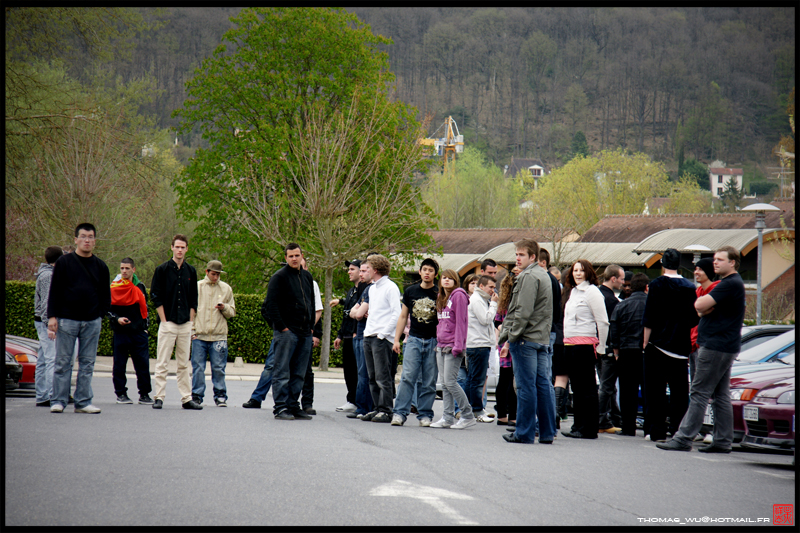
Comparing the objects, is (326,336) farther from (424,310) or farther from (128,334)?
(424,310)

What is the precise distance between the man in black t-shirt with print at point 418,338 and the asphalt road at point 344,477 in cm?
50

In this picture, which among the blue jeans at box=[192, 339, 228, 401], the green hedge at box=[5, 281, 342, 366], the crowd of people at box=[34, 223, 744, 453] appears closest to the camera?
the crowd of people at box=[34, 223, 744, 453]

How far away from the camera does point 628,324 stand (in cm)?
980

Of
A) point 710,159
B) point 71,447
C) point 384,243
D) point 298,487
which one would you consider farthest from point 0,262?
point 710,159

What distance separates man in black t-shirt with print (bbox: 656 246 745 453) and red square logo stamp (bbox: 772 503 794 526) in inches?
94.3

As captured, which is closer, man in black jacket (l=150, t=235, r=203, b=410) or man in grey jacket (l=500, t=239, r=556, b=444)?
man in grey jacket (l=500, t=239, r=556, b=444)

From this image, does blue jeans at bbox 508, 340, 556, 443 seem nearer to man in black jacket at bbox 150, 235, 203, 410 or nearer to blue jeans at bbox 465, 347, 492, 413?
blue jeans at bbox 465, 347, 492, 413

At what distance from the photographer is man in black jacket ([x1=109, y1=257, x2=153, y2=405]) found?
11062 mm

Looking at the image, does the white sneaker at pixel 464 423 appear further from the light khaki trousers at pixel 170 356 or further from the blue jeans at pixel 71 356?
the blue jeans at pixel 71 356

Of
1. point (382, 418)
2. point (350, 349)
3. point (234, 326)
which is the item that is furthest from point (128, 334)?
point (234, 326)

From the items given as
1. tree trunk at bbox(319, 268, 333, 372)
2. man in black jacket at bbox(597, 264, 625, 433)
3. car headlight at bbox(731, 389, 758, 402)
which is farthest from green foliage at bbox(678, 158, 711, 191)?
car headlight at bbox(731, 389, 758, 402)

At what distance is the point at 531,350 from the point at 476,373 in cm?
233

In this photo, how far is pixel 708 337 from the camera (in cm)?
A: 837

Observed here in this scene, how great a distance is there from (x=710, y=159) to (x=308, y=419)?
19788cm
